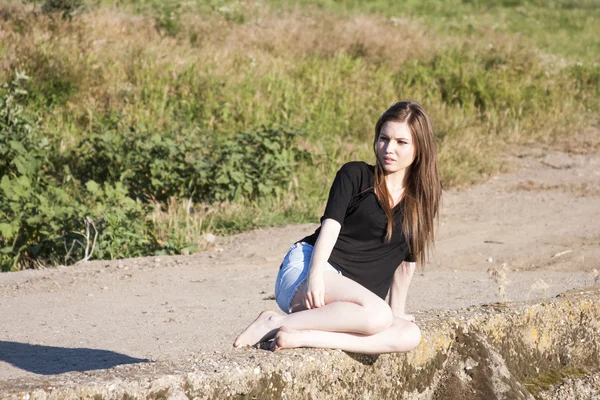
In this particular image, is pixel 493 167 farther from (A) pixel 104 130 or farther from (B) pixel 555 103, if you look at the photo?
(A) pixel 104 130

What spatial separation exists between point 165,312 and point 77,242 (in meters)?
2.00

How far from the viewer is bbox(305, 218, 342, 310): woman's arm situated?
337cm

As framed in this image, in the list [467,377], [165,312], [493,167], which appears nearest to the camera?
[467,377]

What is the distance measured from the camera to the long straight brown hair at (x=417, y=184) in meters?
3.68

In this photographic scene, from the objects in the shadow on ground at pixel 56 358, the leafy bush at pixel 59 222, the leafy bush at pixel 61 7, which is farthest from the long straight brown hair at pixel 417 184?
the leafy bush at pixel 61 7

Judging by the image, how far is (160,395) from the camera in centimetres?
268

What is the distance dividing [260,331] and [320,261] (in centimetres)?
34

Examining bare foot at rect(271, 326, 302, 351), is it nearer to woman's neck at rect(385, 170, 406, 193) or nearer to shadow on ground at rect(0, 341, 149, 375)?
woman's neck at rect(385, 170, 406, 193)

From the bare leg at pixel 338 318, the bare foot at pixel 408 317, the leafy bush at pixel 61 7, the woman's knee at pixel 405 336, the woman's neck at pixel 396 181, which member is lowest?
the leafy bush at pixel 61 7

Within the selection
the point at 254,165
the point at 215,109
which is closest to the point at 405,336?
the point at 254,165

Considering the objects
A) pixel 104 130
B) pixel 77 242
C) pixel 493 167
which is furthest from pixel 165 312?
pixel 493 167

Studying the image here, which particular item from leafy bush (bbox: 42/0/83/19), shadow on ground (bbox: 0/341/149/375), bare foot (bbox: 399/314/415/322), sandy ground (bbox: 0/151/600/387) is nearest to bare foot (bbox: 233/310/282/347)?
bare foot (bbox: 399/314/415/322)

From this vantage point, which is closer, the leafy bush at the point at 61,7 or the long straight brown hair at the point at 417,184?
the long straight brown hair at the point at 417,184

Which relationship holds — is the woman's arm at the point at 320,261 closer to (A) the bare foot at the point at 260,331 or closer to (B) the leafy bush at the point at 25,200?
(A) the bare foot at the point at 260,331
